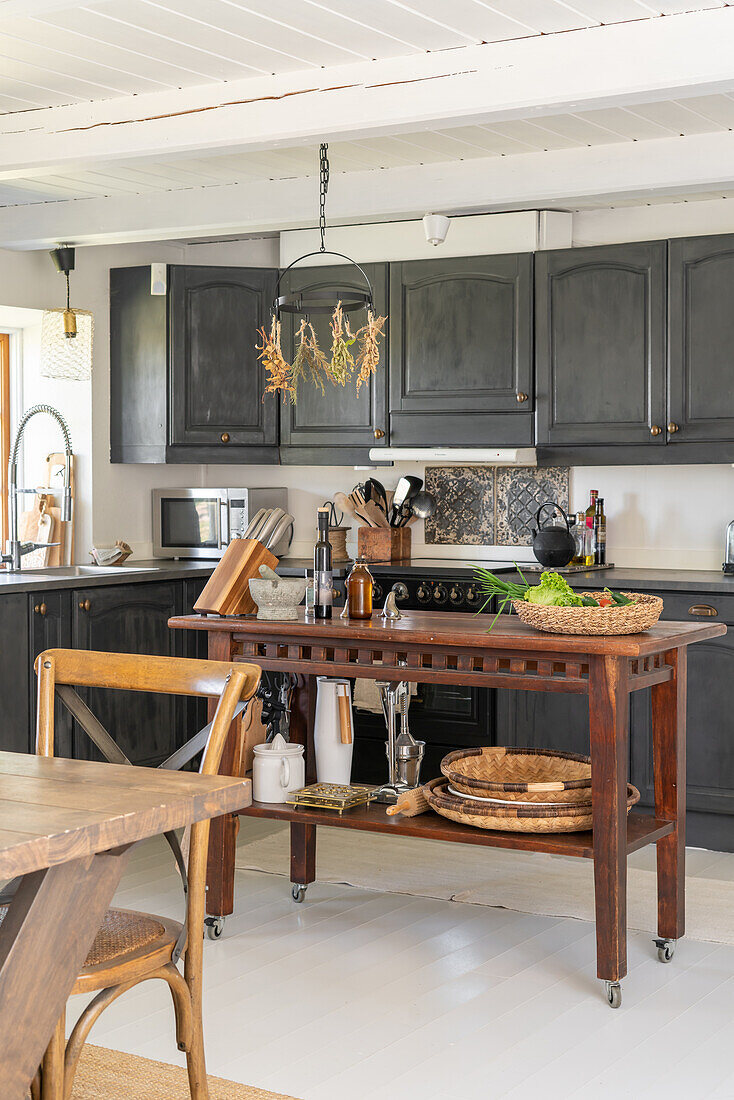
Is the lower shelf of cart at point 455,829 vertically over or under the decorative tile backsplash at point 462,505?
under

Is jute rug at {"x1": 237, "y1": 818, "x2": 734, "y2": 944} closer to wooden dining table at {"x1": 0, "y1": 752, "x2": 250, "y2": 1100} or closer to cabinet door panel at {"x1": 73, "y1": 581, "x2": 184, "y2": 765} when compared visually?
cabinet door panel at {"x1": 73, "y1": 581, "x2": 184, "y2": 765}

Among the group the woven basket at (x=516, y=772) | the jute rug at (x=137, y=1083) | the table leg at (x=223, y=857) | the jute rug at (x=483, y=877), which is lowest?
the jute rug at (x=483, y=877)

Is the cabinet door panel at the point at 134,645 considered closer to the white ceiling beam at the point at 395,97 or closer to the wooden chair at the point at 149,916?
the white ceiling beam at the point at 395,97

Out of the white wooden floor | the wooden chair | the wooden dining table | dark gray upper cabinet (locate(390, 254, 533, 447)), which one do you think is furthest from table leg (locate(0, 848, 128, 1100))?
dark gray upper cabinet (locate(390, 254, 533, 447))

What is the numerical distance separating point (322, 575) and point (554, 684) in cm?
87

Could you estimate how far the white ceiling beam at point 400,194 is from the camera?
429 centimetres

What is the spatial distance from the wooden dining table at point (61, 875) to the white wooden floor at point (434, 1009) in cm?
96

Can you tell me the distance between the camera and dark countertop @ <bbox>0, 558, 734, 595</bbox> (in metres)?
4.64

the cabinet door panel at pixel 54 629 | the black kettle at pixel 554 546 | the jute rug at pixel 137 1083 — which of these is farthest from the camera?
the black kettle at pixel 554 546

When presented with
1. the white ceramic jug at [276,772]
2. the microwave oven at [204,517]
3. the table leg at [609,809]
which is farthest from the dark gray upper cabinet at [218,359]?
the table leg at [609,809]

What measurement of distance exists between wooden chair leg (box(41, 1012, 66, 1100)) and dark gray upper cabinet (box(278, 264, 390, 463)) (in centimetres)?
375

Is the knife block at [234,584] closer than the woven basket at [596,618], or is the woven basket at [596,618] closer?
the woven basket at [596,618]

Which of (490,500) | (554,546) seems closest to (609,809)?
(554,546)

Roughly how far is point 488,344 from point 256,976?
2.88 meters
